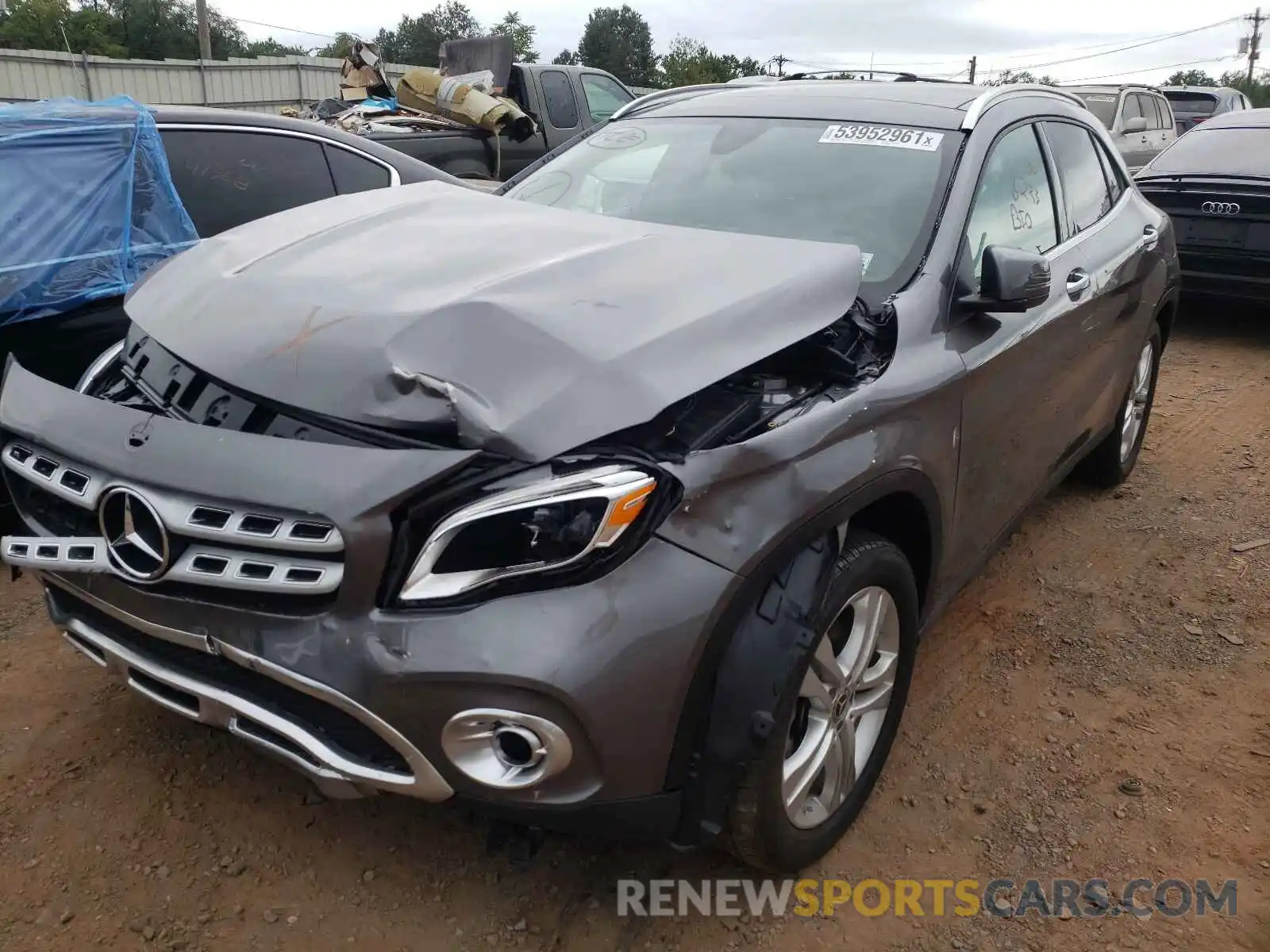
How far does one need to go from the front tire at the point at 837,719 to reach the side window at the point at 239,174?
306 centimetres

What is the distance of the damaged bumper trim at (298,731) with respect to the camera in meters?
1.79

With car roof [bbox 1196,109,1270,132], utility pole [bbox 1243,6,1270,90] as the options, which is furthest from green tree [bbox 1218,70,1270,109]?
car roof [bbox 1196,109,1270,132]

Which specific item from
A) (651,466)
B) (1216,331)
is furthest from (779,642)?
(1216,331)

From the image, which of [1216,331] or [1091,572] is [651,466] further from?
[1216,331]

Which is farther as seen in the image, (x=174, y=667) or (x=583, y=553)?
(x=174, y=667)

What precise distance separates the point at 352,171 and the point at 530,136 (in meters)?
5.37

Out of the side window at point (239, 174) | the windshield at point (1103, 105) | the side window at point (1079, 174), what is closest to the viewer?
the side window at point (1079, 174)

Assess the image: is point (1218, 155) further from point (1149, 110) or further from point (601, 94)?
point (1149, 110)

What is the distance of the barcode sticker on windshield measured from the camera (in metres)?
2.95

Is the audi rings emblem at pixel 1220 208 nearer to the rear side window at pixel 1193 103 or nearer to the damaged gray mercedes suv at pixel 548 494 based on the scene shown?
the damaged gray mercedes suv at pixel 548 494

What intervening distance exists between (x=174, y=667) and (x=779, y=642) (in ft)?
3.94

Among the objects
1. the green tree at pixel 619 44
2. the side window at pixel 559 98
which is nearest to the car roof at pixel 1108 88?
Result: the side window at pixel 559 98

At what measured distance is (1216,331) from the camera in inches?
305

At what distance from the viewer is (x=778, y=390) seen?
2.19 meters
